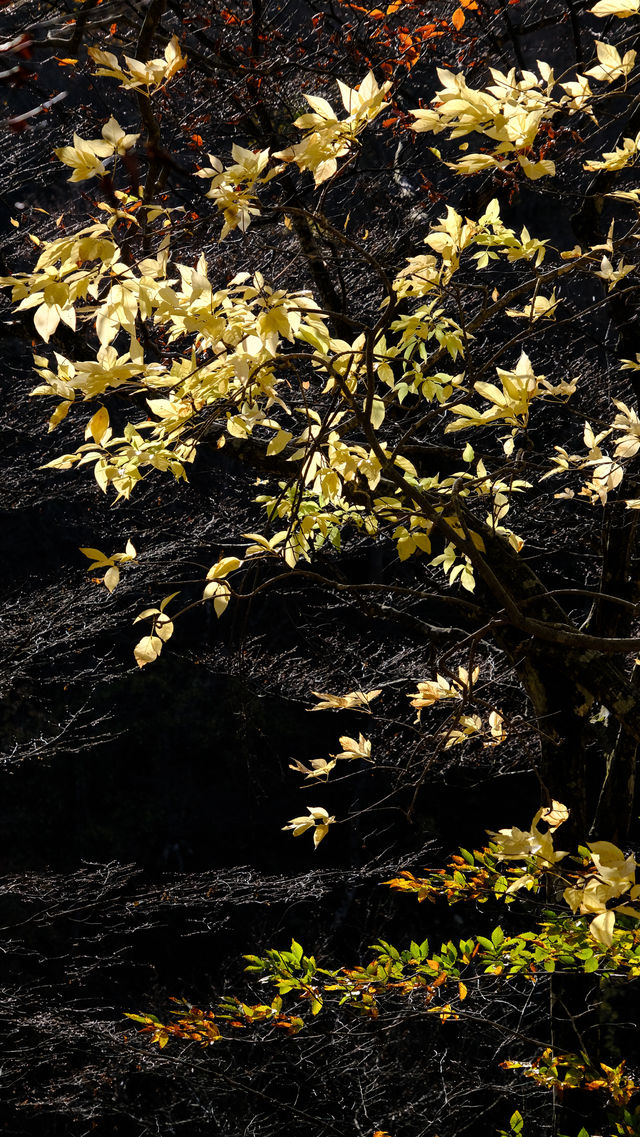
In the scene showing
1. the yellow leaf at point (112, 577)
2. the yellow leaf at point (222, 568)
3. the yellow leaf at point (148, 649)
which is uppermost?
the yellow leaf at point (112, 577)

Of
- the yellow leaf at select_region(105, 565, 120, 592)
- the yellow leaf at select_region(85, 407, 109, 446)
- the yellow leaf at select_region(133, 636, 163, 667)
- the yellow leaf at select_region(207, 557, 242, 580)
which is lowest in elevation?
the yellow leaf at select_region(133, 636, 163, 667)

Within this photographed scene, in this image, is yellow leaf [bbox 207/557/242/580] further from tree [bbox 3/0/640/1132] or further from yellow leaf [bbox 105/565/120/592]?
yellow leaf [bbox 105/565/120/592]

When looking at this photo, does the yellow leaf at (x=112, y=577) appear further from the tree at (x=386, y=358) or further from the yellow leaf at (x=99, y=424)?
the yellow leaf at (x=99, y=424)

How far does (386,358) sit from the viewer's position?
160cm

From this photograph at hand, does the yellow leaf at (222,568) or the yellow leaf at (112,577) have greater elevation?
the yellow leaf at (112,577)

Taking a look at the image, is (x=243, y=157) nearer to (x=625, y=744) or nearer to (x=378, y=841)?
(x=625, y=744)

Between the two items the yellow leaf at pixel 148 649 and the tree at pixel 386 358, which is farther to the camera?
the yellow leaf at pixel 148 649

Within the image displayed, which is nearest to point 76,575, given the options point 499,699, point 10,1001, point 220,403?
point 10,1001

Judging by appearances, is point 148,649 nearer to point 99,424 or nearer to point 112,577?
point 112,577

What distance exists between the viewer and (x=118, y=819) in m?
7.16

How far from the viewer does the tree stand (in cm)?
112

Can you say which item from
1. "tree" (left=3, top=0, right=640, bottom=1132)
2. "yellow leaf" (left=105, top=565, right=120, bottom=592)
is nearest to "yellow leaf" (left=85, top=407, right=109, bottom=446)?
"tree" (left=3, top=0, right=640, bottom=1132)

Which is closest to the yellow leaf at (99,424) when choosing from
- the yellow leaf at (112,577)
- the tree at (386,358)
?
the tree at (386,358)

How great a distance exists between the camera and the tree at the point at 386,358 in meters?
1.12
